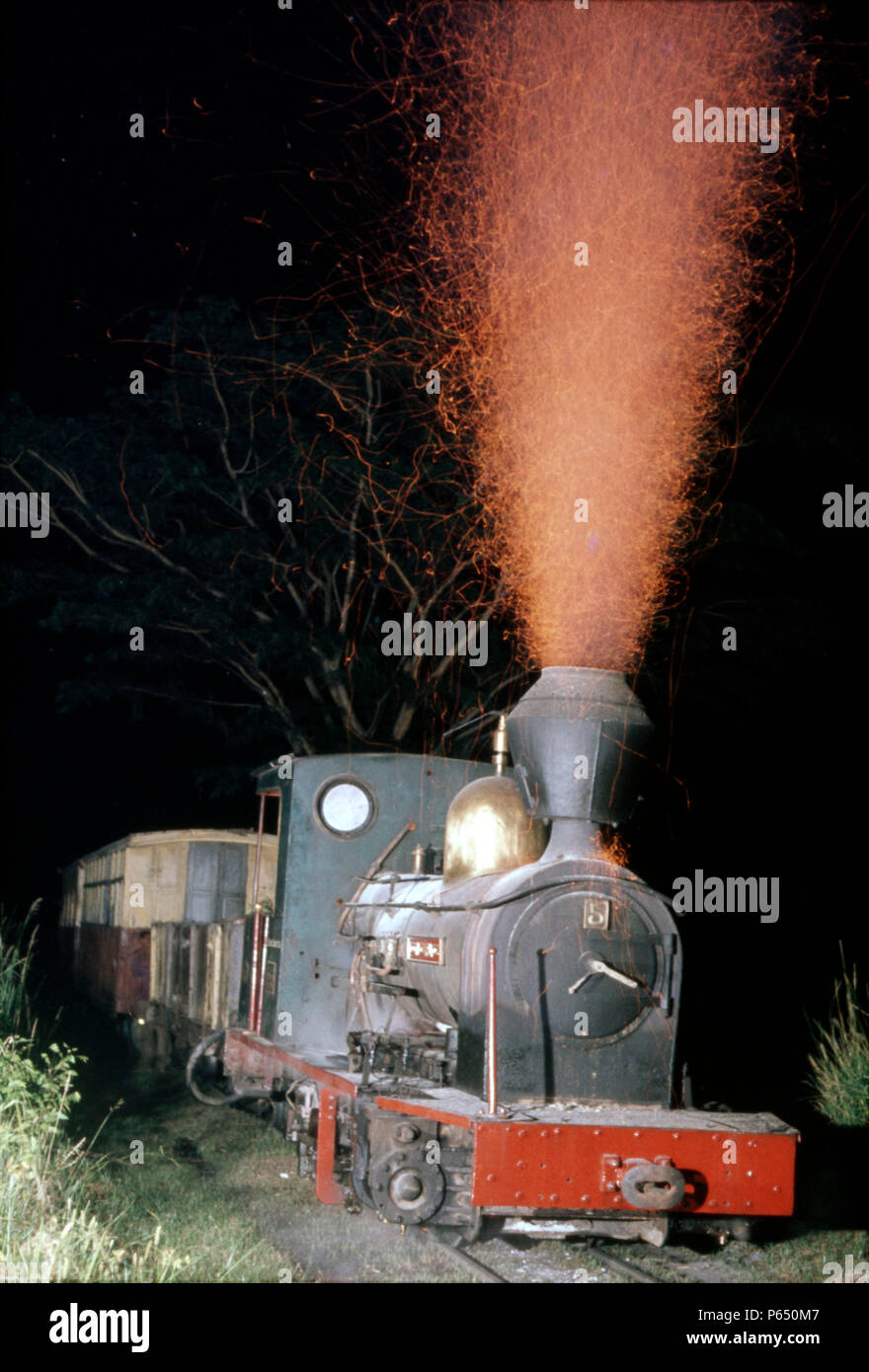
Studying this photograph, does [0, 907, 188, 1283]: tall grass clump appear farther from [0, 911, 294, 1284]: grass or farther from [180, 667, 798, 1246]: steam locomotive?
[180, 667, 798, 1246]: steam locomotive

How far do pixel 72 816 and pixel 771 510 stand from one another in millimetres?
44291

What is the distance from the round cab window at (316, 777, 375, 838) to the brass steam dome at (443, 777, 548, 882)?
2.03 metres

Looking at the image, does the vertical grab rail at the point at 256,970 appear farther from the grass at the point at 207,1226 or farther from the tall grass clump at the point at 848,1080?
the tall grass clump at the point at 848,1080

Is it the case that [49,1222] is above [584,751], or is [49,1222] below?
below

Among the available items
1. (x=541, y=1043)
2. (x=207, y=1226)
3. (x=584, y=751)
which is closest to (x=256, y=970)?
(x=207, y=1226)

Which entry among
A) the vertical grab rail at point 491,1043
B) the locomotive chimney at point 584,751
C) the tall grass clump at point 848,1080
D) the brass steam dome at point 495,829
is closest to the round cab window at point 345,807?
the brass steam dome at point 495,829

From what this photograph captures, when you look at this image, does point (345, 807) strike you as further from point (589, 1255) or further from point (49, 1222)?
point (49, 1222)

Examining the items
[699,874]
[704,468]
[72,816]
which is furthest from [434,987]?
[72,816]

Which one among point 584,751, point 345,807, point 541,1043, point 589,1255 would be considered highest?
point 584,751

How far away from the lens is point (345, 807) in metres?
9.53

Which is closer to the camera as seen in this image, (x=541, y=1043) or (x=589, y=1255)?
(x=541, y=1043)

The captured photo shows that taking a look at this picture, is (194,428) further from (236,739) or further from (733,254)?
(733,254)

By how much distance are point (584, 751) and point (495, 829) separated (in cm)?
94

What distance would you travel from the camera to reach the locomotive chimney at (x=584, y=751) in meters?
6.62
